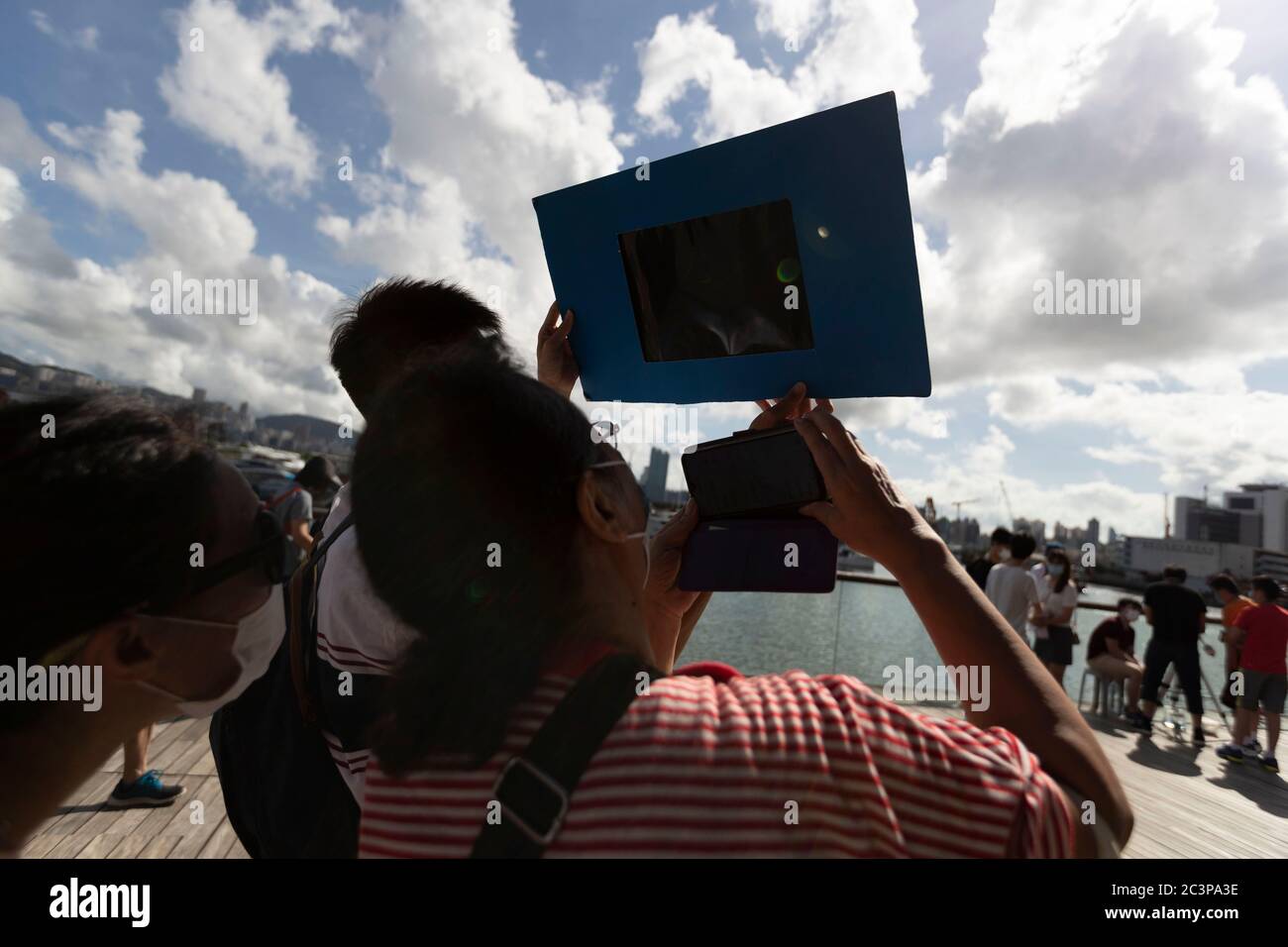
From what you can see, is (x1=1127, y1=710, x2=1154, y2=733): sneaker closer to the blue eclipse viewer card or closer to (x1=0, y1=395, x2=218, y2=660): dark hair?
the blue eclipse viewer card

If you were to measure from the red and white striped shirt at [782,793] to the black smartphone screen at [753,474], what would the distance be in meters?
0.39

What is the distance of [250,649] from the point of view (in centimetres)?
102

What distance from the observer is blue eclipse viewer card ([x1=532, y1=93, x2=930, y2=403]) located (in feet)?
2.98

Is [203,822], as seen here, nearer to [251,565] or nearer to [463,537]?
[251,565]

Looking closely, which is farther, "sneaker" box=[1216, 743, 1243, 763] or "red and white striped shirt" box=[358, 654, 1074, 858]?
"sneaker" box=[1216, 743, 1243, 763]

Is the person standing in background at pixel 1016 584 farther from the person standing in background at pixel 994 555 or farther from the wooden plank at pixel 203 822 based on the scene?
the wooden plank at pixel 203 822

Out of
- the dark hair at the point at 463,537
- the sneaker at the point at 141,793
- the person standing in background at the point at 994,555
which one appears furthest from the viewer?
the person standing in background at the point at 994,555

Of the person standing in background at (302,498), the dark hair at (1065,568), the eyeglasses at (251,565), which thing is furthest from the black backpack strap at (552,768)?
the dark hair at (1065,568)

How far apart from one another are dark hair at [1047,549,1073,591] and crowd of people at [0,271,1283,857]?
745 cm

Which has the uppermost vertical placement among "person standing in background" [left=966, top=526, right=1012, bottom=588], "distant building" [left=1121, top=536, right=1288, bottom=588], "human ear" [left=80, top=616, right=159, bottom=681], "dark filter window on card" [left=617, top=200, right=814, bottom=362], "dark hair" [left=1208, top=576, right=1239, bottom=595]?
"dark filter window on card" [left=617, top=200, right=814, bottom=362]

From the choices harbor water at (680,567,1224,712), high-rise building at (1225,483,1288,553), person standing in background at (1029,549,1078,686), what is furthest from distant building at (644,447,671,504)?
high-rise building at (1225,483,1288,553)

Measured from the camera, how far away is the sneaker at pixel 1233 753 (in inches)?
252
